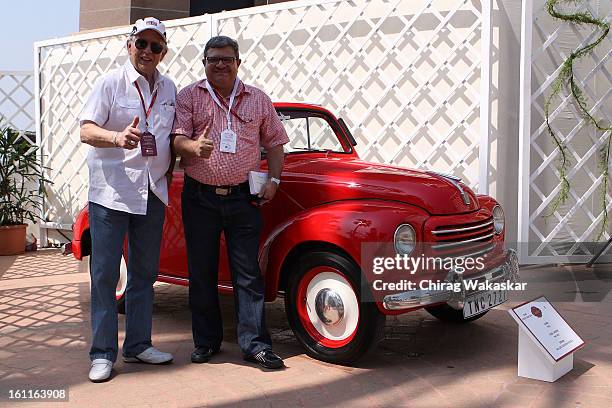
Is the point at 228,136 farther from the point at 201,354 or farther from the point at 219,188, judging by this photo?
the point at 201,354

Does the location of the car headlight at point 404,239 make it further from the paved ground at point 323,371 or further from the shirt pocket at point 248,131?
the shirt pocket at point 248,131

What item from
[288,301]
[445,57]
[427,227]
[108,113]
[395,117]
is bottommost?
[288,301]

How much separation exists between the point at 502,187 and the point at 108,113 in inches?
144

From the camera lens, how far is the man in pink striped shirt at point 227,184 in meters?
3.02

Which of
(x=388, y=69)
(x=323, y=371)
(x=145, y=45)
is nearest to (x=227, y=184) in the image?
(x=145, y=45)

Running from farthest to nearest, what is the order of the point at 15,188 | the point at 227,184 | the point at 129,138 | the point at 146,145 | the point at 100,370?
the point at 15,188 → the point at 227,184 → the point at 100,370 → the point at 146,145 → the point at 129,138

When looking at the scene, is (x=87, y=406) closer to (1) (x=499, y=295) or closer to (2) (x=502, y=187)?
(1) (x=499, y=295)

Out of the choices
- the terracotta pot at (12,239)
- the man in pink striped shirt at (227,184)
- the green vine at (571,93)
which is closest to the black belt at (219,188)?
the man in pink striped shirt at (227,184)

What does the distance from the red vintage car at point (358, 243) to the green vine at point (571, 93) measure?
2166 millimetres

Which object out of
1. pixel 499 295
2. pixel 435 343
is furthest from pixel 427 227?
pixel 435 343

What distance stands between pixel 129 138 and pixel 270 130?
2.44ft

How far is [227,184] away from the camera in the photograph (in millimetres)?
3027

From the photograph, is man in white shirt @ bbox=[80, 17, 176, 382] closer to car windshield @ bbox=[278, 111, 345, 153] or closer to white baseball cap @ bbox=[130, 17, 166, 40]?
white baseball cap @ bbox=[130, 17, 166, 40]

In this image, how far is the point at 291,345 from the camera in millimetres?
3510
